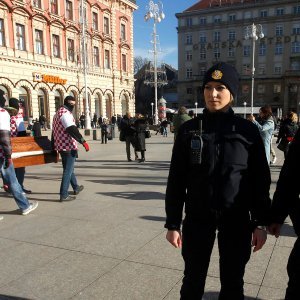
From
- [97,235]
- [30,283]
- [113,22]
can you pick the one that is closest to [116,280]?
[30,283]

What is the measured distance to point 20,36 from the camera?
27.6 m

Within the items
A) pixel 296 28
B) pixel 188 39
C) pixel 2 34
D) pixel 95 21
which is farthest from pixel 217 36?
pixel 2 34

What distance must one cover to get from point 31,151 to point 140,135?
18.4ft

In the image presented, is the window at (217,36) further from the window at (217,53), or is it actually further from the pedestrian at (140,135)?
the pedestrian at (140,135)

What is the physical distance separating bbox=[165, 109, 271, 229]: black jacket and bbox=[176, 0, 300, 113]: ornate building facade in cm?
6028

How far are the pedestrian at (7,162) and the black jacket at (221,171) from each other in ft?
11.1

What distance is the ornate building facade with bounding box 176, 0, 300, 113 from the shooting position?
198 feet

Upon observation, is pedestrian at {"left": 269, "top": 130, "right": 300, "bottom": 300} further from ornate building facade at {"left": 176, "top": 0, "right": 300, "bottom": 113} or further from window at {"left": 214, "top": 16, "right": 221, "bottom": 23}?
window at {"left": 214, "top": 16, "right": 221, "bottom": 23}

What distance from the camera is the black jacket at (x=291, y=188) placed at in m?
1.92

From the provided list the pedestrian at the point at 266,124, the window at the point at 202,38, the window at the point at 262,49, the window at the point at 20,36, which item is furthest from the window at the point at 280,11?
the pedestrian at the point at 266,124

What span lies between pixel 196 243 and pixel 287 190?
653 millimetres

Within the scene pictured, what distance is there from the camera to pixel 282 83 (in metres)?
61.4

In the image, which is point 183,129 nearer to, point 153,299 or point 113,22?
point 153,299

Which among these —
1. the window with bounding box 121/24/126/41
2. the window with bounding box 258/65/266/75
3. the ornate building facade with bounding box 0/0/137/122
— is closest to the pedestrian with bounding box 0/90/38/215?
the ornate building facade with bounding box 0/0/137/122
